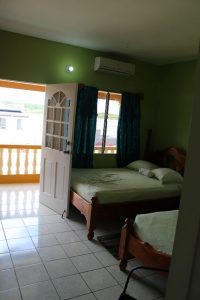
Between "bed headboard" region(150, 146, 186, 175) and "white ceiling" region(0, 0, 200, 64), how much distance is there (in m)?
1.67

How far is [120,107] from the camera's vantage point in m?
4.79

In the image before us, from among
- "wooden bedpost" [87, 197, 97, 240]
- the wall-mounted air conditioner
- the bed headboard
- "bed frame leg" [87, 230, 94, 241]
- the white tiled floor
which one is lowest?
the white tiled floor

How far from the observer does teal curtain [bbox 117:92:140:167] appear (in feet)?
15.8

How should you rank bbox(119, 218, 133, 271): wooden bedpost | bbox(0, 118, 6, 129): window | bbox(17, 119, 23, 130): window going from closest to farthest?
bbox(119, 218, 133, 271): wooden bedpost
bbox(0, 118, 6, 129): window
bbox(17, 119, 23, 130): window

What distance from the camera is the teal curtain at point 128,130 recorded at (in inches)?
189

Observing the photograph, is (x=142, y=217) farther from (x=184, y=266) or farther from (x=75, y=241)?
(x=184, y=266)

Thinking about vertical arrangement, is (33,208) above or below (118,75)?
below

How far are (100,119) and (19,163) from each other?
6.54 ft

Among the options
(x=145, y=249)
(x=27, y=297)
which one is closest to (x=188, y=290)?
(x=145, y=249)

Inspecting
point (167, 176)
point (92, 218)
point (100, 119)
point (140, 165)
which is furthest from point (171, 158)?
point (92, 218)

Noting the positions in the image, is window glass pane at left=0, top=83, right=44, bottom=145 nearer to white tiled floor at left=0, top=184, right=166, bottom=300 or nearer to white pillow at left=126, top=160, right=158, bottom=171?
white pillow at left=126, top=160, right=158, bottom=171

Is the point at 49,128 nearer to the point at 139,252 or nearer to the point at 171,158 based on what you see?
the point at 171,158

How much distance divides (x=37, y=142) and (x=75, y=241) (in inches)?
131

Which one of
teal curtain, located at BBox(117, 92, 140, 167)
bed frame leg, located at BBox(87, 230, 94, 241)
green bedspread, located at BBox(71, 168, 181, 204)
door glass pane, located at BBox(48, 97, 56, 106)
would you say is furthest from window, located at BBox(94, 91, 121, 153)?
bed frame leg, located at BBox(87, 230, 94, 241)
